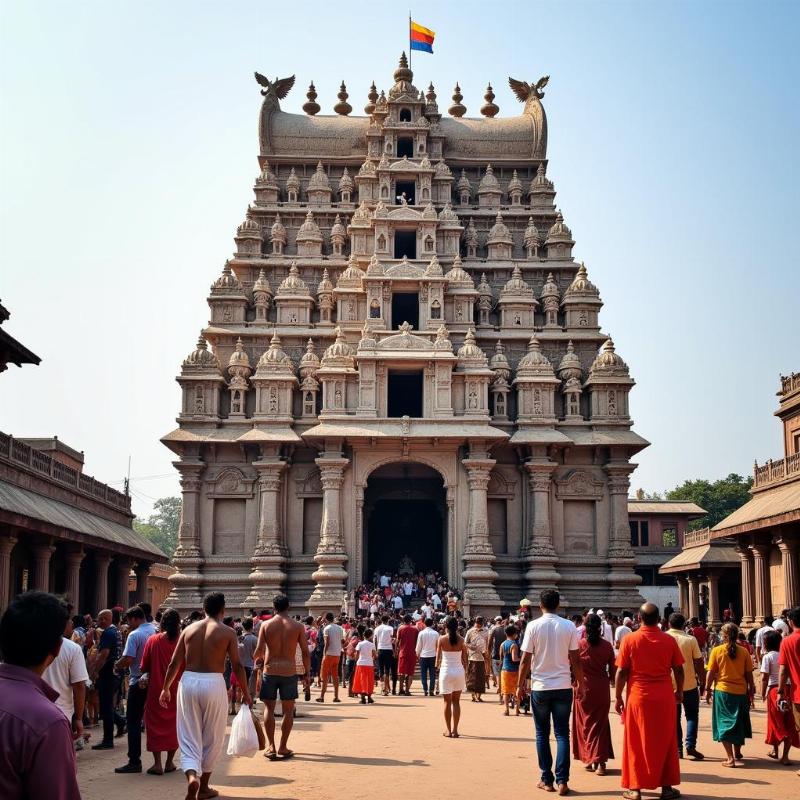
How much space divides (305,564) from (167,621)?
25968 mm

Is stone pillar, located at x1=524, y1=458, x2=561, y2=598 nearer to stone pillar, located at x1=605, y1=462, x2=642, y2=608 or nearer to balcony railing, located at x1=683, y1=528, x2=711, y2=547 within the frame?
stone pillar, located at x1=605, y1=462, x2=642, y2=608

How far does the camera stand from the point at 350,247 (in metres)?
44.6

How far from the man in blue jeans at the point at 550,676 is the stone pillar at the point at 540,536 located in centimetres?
2583

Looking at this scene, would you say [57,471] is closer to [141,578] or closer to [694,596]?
[141,578]

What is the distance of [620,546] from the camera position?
3772 centimetres

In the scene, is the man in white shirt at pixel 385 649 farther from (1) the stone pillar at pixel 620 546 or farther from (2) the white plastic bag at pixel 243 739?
(1) the stone pillar at pixel 620 546

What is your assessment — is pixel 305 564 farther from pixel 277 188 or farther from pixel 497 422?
pixel 277 188

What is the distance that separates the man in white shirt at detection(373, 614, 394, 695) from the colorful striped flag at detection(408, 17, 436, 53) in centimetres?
3489

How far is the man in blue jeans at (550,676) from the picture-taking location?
33.7 feet

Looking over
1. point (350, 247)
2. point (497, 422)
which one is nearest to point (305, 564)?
point (497, 422)

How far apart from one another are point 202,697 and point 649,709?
444 centimetres

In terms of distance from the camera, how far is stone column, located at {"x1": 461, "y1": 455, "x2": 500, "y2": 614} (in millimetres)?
34000

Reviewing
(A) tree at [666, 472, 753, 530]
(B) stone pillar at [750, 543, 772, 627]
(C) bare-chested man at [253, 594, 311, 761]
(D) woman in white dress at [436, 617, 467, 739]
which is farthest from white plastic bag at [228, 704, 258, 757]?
(A) tree at [666, 472, 753, 530]

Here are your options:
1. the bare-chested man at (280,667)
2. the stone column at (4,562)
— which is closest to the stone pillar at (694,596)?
the stone column at (4,562)
